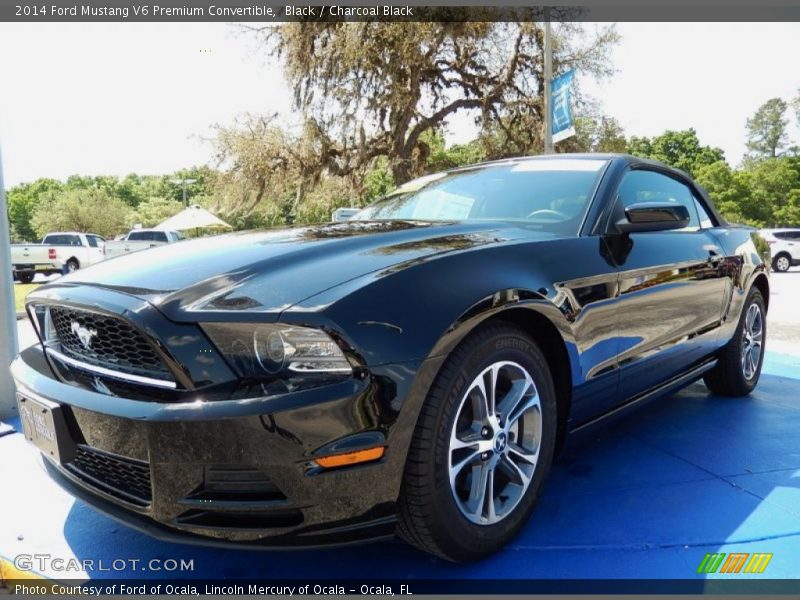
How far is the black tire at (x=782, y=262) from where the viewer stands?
20344 millimetres

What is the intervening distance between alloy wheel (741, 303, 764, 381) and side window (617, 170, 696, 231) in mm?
849

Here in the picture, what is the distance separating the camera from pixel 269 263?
2.04 metres

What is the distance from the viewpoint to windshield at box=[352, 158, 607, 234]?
9.29ft

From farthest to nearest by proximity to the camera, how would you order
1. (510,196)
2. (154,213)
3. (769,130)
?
1. (154,213)
2. (769,130)
3. (510,196)

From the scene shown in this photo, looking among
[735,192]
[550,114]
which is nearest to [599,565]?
[550,114]

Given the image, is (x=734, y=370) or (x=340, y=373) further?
(x=734, y=370)

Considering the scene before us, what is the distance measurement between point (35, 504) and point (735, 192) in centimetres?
4771

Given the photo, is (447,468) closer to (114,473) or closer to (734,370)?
(114,473)

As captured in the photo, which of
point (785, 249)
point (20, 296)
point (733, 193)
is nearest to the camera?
point (20, 296)

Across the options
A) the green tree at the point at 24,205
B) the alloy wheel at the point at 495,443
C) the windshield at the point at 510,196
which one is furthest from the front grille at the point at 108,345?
the green tree at the point at 24,205

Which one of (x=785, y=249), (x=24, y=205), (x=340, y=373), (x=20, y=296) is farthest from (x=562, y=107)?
(x=24, y=205)

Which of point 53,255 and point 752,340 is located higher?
point 53,255

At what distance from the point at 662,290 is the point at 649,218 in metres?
0.43

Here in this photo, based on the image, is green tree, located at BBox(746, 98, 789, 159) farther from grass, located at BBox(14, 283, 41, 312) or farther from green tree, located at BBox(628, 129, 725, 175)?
grass, located at BBox(14, 283, 41, 312)
